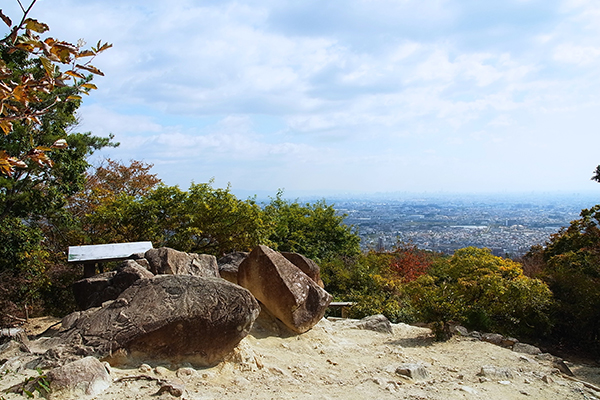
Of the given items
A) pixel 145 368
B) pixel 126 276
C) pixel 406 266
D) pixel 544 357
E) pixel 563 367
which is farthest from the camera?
pixel 406 266

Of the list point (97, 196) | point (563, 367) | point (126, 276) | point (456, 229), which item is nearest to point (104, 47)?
point (126, 276)

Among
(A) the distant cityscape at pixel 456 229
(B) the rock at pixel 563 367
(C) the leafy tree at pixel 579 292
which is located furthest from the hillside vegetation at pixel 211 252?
(A) the distant cityscape at pixel 456 229

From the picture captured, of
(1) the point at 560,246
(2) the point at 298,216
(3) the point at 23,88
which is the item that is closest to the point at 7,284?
(3) the point at 23,88

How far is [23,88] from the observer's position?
10.4 feet

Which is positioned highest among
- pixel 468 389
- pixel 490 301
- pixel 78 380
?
pixel 78 380

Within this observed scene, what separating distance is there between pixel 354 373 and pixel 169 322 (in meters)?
3.08

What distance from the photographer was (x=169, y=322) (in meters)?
A: 6.14

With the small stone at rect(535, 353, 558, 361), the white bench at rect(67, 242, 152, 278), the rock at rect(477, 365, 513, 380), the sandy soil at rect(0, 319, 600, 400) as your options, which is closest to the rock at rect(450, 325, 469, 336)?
the sandy soil at rect(0, 319, 600, 400)

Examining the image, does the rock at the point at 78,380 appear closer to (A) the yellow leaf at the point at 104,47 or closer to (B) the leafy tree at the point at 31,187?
(A) the yellow leaf at the point at 104,47

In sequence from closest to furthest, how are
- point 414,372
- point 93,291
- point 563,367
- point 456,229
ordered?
point 414,372 → point 93,291 → point 563,367 → point 456,229

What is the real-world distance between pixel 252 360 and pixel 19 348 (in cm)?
310

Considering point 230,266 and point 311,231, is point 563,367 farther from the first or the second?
point 311,231

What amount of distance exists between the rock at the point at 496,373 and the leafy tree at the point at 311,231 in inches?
394

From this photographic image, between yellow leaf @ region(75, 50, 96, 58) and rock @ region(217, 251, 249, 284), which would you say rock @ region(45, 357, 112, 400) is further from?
rock @ region(217, 251, 249, 284)
